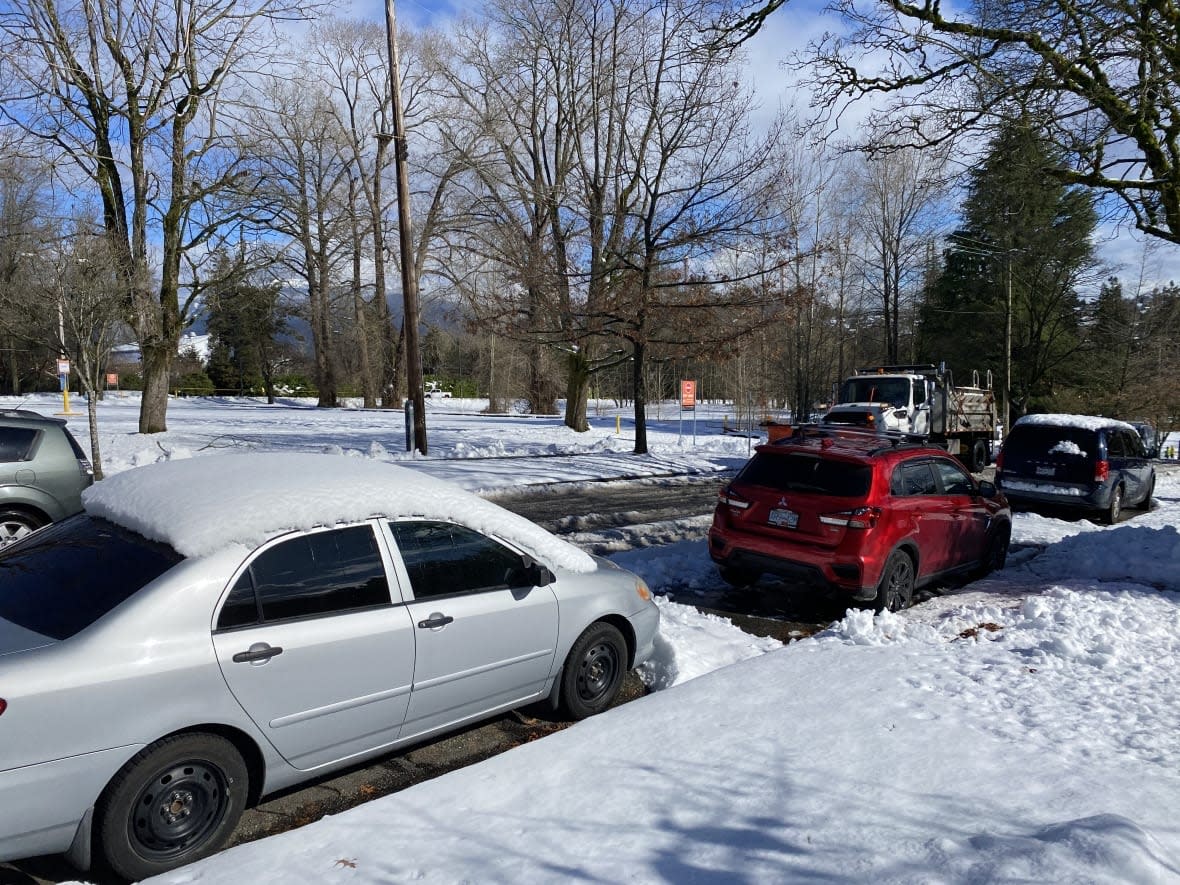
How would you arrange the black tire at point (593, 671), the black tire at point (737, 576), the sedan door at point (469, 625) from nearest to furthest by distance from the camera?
the sedan door at point (469, 625) → the black tire at point (593, 671) → the black tire at point (737, 576)

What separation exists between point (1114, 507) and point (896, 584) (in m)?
9.07

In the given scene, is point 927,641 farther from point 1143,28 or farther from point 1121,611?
point 1143,28

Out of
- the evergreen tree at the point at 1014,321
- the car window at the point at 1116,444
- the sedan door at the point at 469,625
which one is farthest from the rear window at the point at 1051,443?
the evergreen tree at the point at 1014,321

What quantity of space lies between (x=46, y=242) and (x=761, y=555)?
48.4ft

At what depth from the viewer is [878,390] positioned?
20172 mm

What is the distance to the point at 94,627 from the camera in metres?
3.03

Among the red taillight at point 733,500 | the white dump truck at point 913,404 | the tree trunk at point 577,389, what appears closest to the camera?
the red taillight at point 733,500

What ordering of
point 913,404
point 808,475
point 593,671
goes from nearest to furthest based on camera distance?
point 593,671, point 808,475, point 913,404

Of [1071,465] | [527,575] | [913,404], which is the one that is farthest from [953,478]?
[913,404]

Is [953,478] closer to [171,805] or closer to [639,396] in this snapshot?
[171,805]

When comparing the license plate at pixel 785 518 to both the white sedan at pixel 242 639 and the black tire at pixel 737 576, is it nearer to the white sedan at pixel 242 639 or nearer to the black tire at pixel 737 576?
the black tire at pixel 737 576

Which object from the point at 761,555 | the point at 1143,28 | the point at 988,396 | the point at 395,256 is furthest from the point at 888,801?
the point at 395,256

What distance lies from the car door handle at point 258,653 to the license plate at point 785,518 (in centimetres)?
482

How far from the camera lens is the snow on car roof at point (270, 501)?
350cm
